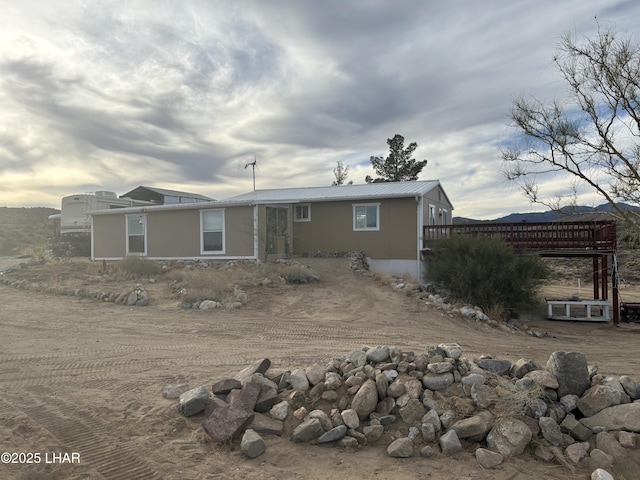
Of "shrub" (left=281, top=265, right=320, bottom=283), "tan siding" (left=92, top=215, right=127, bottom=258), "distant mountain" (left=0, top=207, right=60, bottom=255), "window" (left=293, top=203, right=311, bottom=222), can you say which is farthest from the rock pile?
"distant mountain" (left=0, top=207, right=60, bottom=255)

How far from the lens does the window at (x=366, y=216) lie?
704 inches

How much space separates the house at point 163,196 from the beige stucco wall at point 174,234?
6.60 metres

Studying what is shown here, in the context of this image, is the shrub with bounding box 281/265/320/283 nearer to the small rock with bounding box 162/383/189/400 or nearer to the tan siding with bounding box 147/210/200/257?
the tan siding with bounding box 147/210/200/257

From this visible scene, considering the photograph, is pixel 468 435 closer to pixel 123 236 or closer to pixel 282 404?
pixel 282 404

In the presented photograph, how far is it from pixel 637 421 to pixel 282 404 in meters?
3.40

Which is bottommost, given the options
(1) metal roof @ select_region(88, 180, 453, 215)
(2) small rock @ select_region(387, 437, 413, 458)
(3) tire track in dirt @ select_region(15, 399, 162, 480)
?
(2) small rock @ select_region(387, 437, 413, 458)

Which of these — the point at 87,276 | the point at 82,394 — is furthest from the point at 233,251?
the point at 82,394

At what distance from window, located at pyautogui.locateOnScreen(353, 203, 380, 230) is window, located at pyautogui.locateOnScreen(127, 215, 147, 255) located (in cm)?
909

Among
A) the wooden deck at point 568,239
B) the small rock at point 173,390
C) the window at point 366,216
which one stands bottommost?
the small rock at point 173,390

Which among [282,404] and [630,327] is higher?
[282,404]

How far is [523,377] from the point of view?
501 cm

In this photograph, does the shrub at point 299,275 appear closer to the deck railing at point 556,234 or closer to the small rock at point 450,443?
the deck railing at point 556,234

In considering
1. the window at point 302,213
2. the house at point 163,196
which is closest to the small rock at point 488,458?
the window at point 302,213

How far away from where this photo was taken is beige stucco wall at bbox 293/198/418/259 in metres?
17.3
